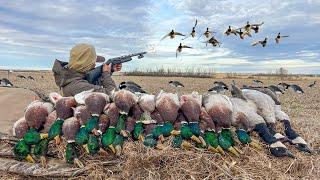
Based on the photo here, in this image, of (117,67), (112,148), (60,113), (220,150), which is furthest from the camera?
(117,67)

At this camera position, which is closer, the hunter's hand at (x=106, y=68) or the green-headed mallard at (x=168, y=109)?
the green-headed mallard at (x=168, y=109)

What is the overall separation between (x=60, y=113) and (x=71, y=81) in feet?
3.65

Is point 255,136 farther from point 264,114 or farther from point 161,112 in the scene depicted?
point 161,112

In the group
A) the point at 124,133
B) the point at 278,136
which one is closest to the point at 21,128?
the point at 124,133

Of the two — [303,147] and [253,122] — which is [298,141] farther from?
[253,122]

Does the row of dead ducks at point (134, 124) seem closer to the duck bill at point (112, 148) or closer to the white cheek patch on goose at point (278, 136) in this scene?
the duck bill at point (112, 148)

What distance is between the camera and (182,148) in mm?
4637

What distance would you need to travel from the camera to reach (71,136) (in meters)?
4.68

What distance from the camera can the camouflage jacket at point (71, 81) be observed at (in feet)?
19.2

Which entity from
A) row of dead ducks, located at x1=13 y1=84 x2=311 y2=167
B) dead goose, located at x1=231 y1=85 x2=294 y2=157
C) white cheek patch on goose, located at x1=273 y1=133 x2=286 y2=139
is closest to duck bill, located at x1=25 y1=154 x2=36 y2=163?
row of dead ducks, located at x1=13 y1=84 x2=311 y2=167

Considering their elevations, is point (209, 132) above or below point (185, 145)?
above

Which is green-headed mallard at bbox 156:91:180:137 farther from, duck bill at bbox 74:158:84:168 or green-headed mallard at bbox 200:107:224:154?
duck bill at bbox 74:158:84:168

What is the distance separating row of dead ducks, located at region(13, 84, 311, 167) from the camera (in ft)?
15.3

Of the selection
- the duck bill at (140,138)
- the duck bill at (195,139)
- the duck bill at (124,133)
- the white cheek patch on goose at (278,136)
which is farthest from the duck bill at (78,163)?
the white cheek patch on goose at (278,136)
